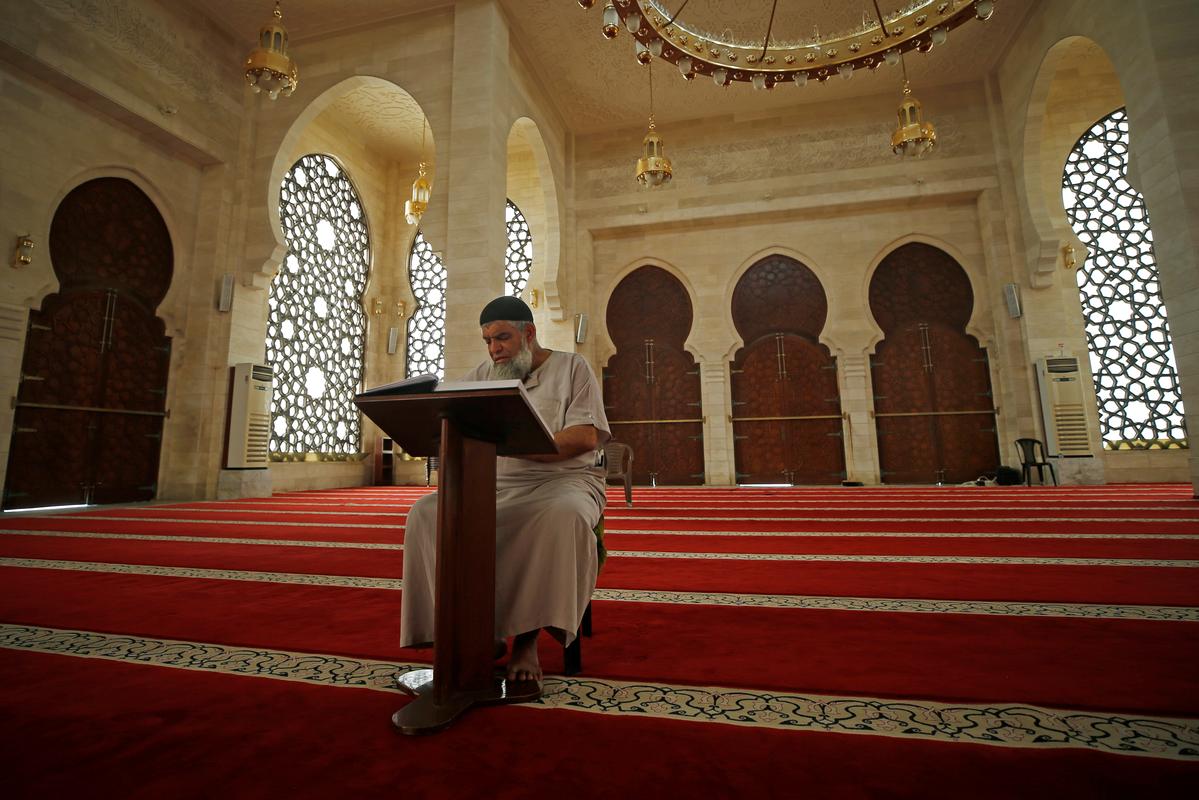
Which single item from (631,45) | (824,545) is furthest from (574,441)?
(631,45)

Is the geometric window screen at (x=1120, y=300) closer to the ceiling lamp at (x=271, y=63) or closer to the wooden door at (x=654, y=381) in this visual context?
the wooden door at (x=654, y=381)

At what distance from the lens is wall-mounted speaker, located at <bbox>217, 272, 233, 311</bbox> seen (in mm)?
7148

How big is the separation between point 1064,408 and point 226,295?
10854mm

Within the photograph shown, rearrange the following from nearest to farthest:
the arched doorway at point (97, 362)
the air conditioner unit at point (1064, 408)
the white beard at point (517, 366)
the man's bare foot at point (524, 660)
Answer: the man's bare foot at point (524, 660), the white beard at point (517, 366), the arched doorway at point (97, 362), the air conditioner unit at point (1064, 408)

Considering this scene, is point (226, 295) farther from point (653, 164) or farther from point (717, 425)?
point (717, 425)

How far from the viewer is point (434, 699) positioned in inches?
43.3

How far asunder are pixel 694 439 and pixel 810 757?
902 centimetres

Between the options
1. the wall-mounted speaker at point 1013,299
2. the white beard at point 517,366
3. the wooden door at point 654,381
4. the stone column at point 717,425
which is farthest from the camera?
the wooden door at point 654,381

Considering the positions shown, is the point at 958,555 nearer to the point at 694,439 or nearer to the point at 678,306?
the point at 694,439

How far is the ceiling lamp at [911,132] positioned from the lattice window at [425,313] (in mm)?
7523

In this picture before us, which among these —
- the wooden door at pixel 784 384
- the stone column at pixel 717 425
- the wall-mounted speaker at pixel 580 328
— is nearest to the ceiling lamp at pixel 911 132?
the wooden door at pixel 784 384

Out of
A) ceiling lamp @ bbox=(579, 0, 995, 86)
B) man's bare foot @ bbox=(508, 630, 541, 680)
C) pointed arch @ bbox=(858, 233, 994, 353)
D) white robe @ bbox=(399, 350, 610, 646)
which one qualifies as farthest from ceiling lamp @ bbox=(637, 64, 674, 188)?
man's bare foot @ bbox=(508, 630, 541, 680)

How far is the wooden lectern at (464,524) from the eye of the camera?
111cm

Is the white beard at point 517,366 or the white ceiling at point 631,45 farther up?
the white ceiling at point 631,45
